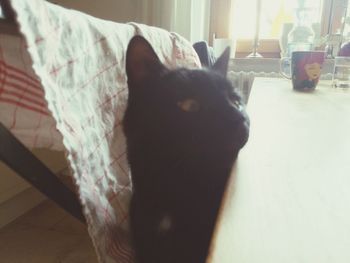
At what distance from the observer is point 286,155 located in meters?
0.50

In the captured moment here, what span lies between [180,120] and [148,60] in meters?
0.16

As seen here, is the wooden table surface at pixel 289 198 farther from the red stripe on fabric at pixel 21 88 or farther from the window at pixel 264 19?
the window at pixel 264 19

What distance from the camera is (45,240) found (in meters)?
1.39

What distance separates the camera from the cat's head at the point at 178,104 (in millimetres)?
535

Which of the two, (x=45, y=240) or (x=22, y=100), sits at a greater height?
(x=22, y=100)

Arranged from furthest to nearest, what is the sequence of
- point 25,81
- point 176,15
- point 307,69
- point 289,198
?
point 176,15 → point 307,69 → point 25,81 → point 289,198

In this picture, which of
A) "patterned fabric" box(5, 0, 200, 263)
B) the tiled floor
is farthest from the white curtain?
the tiled floor

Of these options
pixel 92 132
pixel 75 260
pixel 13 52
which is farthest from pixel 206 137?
pixel 75 260

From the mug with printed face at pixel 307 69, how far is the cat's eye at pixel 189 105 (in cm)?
81

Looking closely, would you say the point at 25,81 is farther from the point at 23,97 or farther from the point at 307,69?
the point at 307,69

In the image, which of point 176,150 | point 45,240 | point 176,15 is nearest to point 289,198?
point 176,150

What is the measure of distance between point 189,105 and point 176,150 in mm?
87

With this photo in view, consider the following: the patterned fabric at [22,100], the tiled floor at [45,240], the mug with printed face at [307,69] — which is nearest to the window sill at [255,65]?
the mug with printed face at [307,69]

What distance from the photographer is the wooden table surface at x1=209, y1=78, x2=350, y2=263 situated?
10.2 inches
